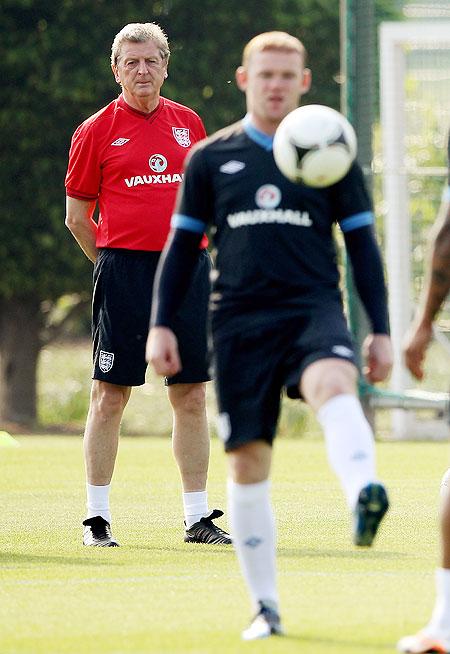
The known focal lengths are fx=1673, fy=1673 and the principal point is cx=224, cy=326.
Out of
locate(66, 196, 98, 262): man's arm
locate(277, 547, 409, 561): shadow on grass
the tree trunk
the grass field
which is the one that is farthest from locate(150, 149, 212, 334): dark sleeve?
the tree trunk

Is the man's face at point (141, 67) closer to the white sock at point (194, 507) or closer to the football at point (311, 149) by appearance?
the white sock at point (194, 507)

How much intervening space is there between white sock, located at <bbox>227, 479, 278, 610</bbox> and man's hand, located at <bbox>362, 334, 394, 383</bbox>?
1.74 ft

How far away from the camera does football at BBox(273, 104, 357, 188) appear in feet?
18.2

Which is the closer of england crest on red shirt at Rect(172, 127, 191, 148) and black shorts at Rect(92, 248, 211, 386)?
black shorts at Rect(92, 248, 211, 386)

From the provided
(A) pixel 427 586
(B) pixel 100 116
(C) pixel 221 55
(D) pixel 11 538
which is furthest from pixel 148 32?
(C) pixel 221 55

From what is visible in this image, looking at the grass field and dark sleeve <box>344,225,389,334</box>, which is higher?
dark sleeve <box>344,225,389,334</box>

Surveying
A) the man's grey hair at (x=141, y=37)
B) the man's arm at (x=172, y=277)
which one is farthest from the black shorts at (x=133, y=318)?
the man's arm at (x=172, y=277)

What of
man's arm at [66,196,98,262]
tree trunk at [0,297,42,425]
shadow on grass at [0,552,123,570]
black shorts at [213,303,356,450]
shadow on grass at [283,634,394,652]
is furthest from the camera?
tree trunk at [0,297,42,425]

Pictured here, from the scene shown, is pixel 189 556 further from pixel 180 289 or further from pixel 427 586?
pixel 180 289

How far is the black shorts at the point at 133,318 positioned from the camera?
8.36 metres

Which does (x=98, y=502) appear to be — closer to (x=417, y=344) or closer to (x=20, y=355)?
(x=417, y=344)

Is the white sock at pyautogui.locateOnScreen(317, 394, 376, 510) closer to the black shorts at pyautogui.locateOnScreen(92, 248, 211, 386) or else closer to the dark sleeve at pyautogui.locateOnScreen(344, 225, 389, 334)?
the dark sleeve at pyautogui.locateOnScreen(344, 225, 389, 334)

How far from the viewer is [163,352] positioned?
568 cm

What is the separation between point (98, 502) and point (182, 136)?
1.91 meters
